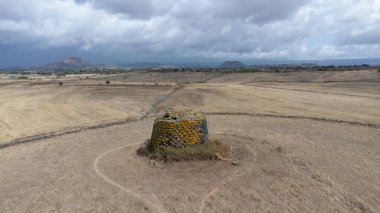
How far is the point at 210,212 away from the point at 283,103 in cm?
2112

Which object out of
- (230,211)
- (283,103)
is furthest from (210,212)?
(283,103)

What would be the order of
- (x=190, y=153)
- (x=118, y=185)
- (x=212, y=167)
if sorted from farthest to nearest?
(x=190, y=153)
(x=212, y=167)
(x=118, y=185)

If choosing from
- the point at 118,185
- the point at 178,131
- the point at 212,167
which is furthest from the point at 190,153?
the point at 118,185

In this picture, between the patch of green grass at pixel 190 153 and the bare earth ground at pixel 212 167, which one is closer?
the bare earth ground at pixel 212 167

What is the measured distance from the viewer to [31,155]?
15.3m

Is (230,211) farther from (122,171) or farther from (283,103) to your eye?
(283,103)

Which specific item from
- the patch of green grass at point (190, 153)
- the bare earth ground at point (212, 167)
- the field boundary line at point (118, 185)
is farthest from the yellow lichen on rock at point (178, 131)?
the field boundary line at point (118, 185)

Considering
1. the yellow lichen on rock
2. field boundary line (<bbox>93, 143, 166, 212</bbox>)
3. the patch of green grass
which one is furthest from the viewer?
the yellow lichen on rock

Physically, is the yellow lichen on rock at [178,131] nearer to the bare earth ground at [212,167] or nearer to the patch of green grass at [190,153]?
the patch of green grass at [190,153]

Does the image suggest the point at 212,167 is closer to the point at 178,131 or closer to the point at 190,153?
the point at 190,153

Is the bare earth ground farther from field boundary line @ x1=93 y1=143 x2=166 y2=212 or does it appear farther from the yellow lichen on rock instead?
the yellow lichen on rock

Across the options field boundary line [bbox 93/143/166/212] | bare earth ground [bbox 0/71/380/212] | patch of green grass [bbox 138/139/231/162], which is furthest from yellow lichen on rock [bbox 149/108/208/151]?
field boundary line [bbox 93/143/166/212]

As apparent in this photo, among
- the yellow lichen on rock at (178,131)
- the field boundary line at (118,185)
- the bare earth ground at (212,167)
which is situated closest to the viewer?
the field boundary line at (118,185)

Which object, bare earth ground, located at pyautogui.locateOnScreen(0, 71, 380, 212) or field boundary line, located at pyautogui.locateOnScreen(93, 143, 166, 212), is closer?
field boundary line, located at pyautogui.locateOnScreen(93, 143, 166, 212)
